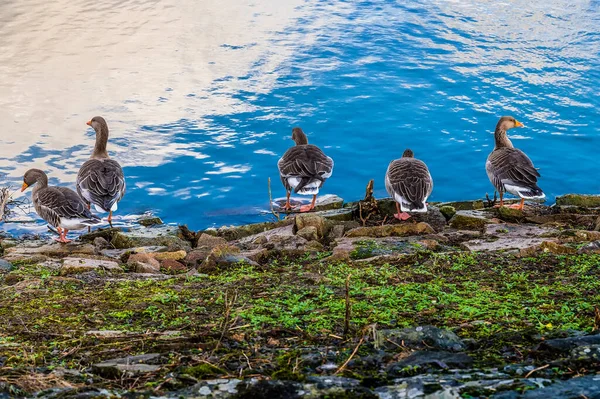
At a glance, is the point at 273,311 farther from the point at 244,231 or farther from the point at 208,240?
the point at 244,231

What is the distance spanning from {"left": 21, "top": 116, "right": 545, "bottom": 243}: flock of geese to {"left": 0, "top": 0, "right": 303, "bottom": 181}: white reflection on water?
16.6 ft

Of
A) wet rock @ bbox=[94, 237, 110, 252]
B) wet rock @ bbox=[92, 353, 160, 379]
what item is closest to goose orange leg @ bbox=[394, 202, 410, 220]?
wet rock @ bbox=[94, 237, 110, 252]

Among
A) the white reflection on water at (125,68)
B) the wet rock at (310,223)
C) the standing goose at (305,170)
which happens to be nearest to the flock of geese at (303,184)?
the standing goose at (305,170)

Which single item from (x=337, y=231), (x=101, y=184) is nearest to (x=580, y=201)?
(x=337, y=231)

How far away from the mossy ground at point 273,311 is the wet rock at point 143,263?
702mm

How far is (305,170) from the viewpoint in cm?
1137

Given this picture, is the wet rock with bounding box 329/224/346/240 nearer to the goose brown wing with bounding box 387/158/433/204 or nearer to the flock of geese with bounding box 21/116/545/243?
the flock of geese with bounding box 21/116/545/243

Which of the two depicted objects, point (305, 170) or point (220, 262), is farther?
point (305, 170)

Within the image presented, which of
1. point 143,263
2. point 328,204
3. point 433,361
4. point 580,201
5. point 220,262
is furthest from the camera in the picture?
point 328,204

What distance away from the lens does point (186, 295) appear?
215 inches

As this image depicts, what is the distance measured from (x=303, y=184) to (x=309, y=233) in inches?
103

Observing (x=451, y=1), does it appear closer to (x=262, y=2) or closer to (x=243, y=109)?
(x=262, y=2)

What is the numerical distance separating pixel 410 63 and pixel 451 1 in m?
6.19

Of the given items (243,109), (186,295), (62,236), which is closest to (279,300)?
(186,295)
